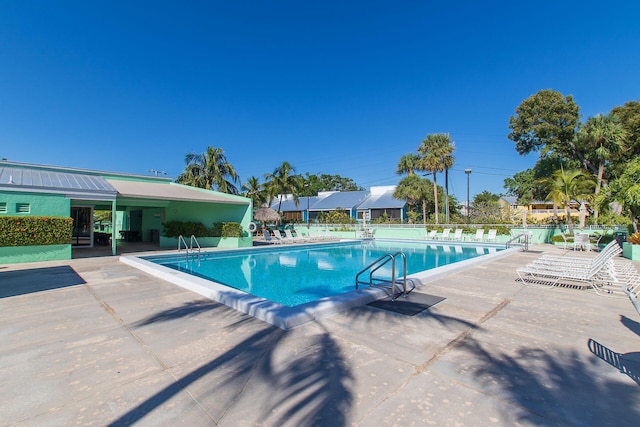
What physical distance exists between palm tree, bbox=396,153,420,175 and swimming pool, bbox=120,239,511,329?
1418 cm

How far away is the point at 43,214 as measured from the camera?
11789 millimetres

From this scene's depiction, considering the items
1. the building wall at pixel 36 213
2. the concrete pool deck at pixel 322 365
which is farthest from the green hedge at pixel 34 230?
the concrete pool deck at pixel 322 365

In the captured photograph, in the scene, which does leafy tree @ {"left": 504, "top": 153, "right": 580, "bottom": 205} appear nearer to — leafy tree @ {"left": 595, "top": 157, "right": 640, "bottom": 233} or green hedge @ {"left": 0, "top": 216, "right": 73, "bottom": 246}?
leafy tree @ {"left": 595, "top": 157, "right": 640, "bottom": 233}

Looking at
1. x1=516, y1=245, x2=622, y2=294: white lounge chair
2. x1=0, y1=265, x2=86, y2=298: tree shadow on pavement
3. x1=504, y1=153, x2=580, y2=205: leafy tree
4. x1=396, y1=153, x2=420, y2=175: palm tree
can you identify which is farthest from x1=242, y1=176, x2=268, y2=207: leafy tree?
x1=516, y1=245, x2=622, y2=294: white lounge chair

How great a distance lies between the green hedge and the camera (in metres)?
10.8

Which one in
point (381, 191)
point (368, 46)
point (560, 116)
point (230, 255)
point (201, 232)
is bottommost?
point (230, 255)

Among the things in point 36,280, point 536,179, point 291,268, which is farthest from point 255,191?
point 536,179

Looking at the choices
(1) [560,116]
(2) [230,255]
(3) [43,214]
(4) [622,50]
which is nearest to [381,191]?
(1) [560,116]

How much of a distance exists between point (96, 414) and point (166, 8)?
16999 mm

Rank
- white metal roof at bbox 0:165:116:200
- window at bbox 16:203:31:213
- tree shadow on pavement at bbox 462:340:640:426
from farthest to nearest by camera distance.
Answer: white metal roof at bbox 0:165:116:200
window at bbox 16:203:31:213
tree shadow on pavement at bbox 462:340:640:426

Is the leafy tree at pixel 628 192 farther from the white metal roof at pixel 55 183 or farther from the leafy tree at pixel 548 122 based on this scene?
the white metal roof at pixel 55 183

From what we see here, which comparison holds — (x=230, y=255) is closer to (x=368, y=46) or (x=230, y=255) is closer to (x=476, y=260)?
(x=476, y=260)

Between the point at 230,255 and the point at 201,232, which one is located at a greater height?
the point at 201,232

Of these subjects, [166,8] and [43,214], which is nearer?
[43,214]
